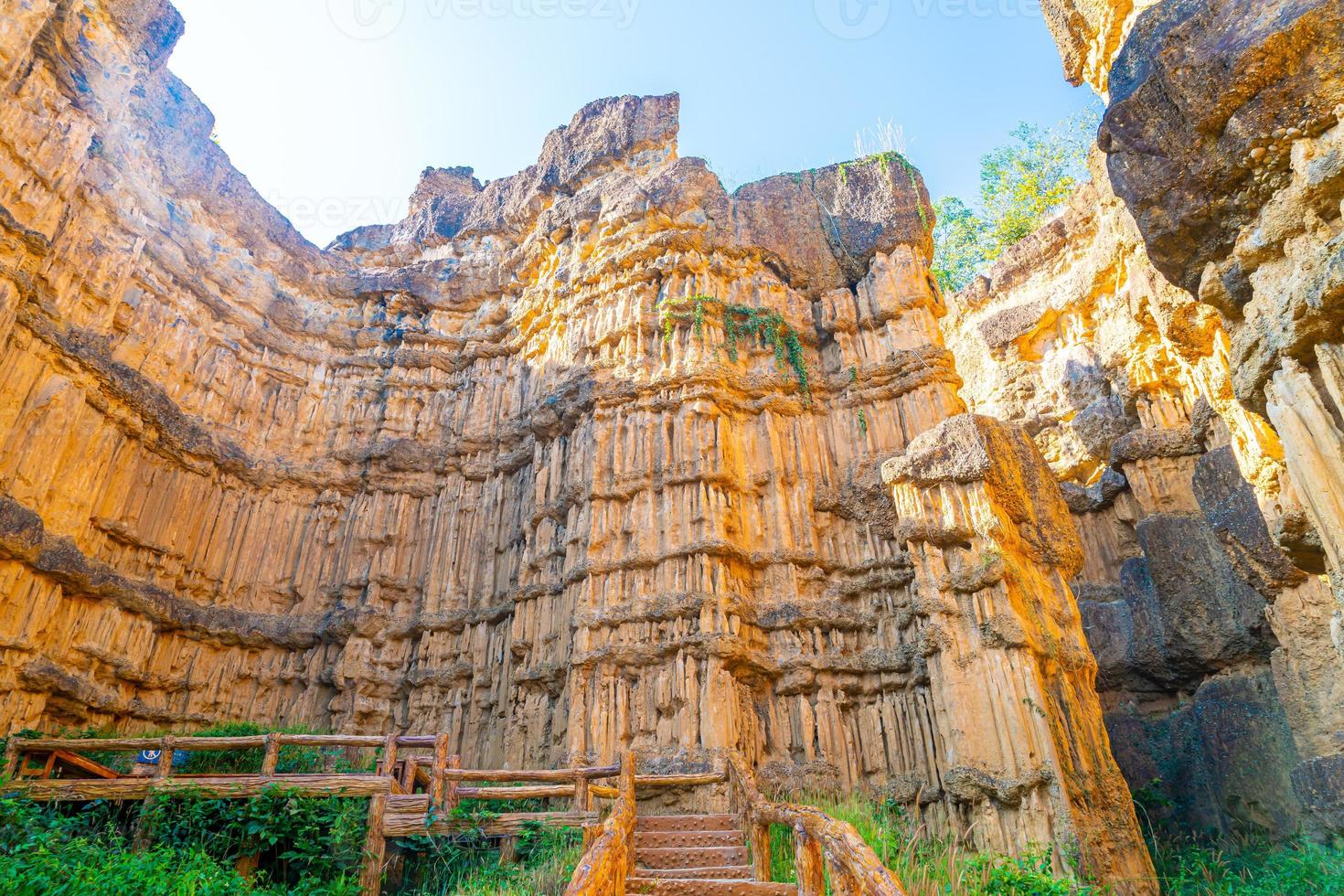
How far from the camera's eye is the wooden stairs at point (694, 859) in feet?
24.8

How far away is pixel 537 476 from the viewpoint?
21.1 meters

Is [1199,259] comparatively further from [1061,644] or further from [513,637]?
[513,637]

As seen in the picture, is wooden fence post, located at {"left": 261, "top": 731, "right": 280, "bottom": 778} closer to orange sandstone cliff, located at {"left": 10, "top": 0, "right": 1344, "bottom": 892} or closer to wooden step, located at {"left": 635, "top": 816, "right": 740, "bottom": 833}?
wooden step, located at {"left": 635, "top": 816, "right": 740, "bottom": 833}

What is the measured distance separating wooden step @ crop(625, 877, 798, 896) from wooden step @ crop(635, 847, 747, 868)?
1810 mm

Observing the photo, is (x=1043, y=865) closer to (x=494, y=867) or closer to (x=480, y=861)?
(x=494, y=867)

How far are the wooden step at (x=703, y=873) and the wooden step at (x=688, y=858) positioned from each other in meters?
0.31

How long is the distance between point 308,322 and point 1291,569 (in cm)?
2610

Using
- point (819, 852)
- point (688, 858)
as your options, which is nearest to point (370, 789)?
point (688, 858)

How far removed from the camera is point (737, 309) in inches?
796

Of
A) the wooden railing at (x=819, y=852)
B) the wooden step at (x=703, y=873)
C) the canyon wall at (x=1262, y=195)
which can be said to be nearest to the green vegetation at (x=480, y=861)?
the wooden step at (x=703, y=873)

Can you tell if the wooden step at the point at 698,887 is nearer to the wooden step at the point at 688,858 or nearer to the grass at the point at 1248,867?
the wooden step at the point at 688,858

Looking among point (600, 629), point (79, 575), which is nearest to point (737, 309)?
point (600, 629)

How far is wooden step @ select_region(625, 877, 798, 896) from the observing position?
7.41m

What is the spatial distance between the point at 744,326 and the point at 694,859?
44.5ft
